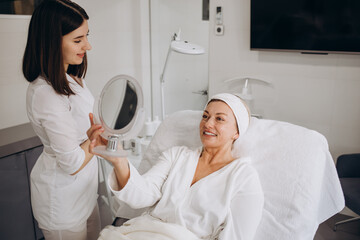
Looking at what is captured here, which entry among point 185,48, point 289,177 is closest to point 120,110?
point 289,177

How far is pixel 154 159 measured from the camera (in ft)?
5.29

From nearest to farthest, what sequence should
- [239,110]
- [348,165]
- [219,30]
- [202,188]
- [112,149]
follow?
[112,149]
[202,188]
[239,110]
[348,165]
[219,30]

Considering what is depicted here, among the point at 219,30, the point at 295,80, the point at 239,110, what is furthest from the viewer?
the point at 219,30

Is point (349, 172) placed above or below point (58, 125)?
below

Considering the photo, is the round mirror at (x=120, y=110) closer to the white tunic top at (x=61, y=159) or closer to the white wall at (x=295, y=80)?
the white tunic top at (x=61, y=159)

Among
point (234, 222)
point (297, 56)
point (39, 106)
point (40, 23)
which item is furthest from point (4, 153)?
point (297, 56)

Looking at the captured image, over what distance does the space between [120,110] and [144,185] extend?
331 mm

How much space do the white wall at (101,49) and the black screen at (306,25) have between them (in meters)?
0.98

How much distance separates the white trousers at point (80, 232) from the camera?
1.31 meters

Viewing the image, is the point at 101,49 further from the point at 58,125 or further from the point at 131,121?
the point at 131,121

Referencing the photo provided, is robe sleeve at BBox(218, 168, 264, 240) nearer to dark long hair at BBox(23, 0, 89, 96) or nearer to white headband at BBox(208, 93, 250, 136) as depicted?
white headband at BBox(208, 93, 250, 136)

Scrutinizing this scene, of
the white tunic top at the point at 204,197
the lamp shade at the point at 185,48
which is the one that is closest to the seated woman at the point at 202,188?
the white tunic top at the point at 204,197

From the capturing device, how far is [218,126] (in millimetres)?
1354

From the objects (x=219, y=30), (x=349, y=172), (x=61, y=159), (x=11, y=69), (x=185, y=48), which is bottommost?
(x=349, y=172)
